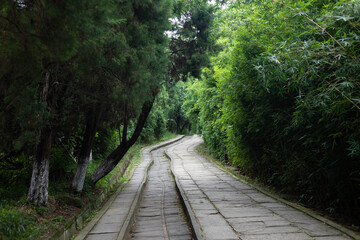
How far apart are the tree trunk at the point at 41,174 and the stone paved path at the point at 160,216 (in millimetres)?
1895

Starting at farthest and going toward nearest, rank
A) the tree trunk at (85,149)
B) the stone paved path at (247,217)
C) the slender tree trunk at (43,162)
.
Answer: the tree trunk at (85,149)
the slender tree trunk at (43,162)
the stone paved path at (247,217)

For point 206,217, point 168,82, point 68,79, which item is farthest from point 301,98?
point 168,82

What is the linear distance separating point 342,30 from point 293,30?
112 centimetres

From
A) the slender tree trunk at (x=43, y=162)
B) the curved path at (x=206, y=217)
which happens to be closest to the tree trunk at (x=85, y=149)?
the curved path at (x=206, y=217)

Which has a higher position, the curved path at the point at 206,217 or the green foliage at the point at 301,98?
the green foliage at the point at 301,98

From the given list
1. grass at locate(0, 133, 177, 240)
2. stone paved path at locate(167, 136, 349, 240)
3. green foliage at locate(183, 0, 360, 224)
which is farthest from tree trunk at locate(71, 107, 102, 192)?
green foliage at locate(183, 0, 360, 224)

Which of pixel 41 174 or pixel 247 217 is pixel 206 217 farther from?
pixel 41 174

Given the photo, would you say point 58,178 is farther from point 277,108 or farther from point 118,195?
point 277,108

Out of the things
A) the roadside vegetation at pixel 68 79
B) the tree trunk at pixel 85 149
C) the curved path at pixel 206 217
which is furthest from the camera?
the tree trunk at pixel 85 149

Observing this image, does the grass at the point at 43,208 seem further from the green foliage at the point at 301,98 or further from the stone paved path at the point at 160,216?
the green foliage at the point at 301,98

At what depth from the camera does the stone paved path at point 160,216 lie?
17.7 ft

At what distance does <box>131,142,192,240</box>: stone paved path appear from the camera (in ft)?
17.7

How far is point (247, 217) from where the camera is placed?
5355mm

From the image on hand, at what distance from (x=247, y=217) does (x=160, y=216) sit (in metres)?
2.24
